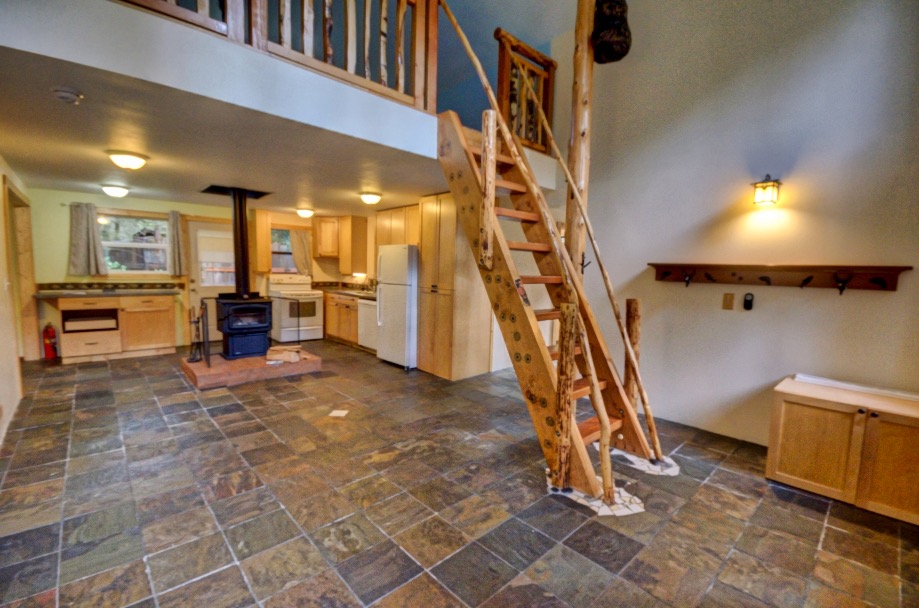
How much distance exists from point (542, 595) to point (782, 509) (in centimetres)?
170

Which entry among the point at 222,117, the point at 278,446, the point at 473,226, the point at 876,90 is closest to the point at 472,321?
the point at 473,226

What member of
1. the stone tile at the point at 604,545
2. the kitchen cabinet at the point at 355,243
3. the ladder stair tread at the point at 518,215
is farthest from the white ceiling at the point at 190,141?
the stone tile at the point at 604,545

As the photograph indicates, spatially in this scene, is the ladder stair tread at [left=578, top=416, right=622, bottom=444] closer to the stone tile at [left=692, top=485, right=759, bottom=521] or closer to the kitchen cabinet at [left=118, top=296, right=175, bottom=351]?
the stone tile at [left=692, top=485, right=759, bottom=521]

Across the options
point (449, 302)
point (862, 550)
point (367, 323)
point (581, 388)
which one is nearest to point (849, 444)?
point (862, 550)

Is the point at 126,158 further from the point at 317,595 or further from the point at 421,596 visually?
the point at 421,596

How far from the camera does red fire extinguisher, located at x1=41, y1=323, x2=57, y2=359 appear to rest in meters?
5.32

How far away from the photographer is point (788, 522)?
87.6 inches

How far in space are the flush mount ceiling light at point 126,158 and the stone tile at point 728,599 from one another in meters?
4.94

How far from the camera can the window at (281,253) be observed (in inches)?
287

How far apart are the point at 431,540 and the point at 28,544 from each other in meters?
1.99

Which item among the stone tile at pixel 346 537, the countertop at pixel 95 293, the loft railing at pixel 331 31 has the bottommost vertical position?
the stone tile at pixel 346 537

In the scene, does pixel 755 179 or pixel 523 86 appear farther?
pixel 523 86

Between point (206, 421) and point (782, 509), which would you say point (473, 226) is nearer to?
point (782, 509)

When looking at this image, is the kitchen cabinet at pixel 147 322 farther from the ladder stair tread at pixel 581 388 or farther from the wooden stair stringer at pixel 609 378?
the ladder stair tread at pixel 581 388
